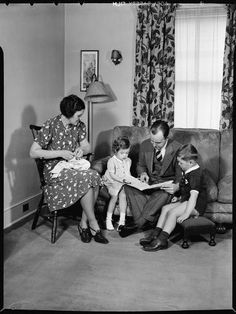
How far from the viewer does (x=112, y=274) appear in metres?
2.79

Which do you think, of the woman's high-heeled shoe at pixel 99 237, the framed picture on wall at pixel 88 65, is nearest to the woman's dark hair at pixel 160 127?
the woman's high-heeled shoe at pixel 99 237

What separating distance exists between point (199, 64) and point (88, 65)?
1.37 meters

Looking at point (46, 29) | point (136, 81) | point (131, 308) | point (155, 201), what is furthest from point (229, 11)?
point (131, 308)

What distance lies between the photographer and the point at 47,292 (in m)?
2.47

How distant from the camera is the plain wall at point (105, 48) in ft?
16.6

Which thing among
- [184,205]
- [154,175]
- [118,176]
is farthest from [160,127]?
[184,205]

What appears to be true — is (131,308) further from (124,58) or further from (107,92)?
(124,58)

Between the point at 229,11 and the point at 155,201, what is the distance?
242 cm

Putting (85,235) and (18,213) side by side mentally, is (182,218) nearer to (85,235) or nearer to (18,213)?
(85,235)

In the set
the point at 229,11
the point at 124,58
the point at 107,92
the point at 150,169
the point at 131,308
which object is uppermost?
the point at 229,11

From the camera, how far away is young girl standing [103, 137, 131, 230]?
3.75 metres

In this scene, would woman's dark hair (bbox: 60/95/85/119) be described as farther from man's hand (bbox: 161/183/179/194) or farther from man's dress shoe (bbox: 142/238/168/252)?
man's dress shoe (bbox: 142/238/168/252)

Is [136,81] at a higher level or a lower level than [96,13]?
lower

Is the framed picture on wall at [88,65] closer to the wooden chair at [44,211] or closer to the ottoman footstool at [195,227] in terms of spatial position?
the wooden chair at [44,211]
